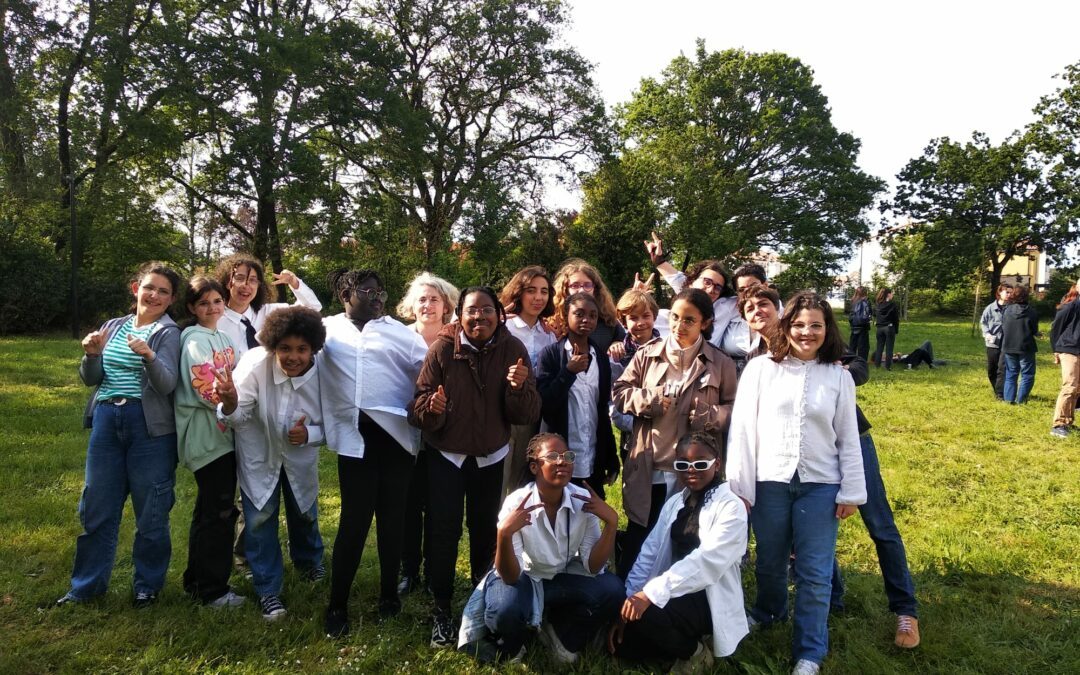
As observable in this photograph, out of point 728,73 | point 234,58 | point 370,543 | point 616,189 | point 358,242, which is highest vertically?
point 728,73

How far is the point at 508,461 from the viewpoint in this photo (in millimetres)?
4043

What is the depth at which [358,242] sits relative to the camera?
22.5m

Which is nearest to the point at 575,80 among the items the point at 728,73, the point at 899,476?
the point at 728,73

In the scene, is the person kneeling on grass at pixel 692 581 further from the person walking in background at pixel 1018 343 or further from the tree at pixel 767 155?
the tree at pixel 767 155

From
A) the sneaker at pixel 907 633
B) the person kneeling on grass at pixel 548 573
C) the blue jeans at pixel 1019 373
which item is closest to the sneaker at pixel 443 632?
the person kneeling on grass at pixel 548 573

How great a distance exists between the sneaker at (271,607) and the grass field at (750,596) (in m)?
0.07

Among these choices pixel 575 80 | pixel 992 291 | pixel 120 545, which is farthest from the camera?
pixel 992 291

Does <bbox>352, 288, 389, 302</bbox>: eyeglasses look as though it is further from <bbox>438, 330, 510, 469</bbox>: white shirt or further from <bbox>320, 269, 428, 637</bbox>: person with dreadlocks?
<bbox>438, 330, 510, 469</bbox>: white shirt

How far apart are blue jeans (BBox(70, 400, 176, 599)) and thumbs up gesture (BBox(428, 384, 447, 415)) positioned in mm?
1569

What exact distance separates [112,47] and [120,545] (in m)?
20.3

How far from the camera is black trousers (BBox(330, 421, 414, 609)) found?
3518 mm

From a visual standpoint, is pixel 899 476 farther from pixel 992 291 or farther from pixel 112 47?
pixel 992 291

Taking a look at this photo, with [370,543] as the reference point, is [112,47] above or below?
above

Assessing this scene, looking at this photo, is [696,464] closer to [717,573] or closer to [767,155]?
[717,573]
